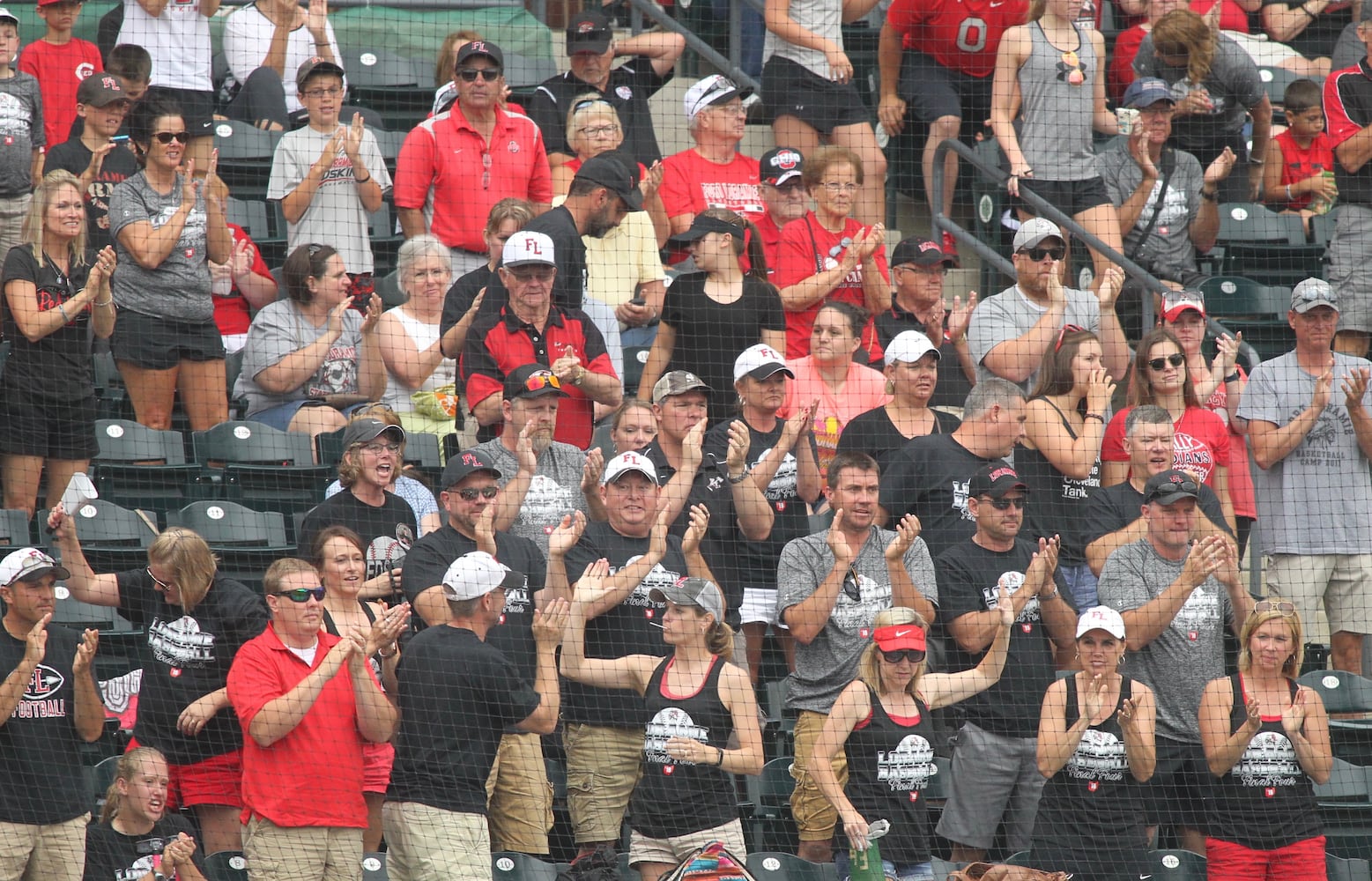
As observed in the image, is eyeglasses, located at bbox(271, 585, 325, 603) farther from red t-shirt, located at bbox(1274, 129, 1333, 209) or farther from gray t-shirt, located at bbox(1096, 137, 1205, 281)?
red t-shirt, located at bbox(1274, 129, 1333, 209)

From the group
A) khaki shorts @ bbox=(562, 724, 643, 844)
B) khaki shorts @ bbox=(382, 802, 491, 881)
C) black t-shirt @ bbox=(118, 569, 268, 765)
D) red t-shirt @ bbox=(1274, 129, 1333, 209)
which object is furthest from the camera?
red t-shirt @ bbox=(1274, 129, 1333, 209)

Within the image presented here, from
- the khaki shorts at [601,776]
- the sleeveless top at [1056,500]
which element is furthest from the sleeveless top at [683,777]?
the sleeveless top at [1056,500]

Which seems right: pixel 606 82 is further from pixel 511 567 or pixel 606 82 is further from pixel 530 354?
pixel 511 567

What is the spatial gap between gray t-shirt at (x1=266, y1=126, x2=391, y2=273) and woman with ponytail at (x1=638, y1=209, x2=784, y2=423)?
1436mm

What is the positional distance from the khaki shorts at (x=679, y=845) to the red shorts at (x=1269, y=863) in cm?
167

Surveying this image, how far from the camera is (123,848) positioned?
6.25m

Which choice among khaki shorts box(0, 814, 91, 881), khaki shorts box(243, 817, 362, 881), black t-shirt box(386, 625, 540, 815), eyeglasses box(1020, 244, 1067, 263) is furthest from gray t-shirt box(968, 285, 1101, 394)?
khaki shorts box(0, 814, 91, 881)

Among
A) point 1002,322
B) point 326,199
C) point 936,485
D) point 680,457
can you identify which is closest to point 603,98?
point 326,199

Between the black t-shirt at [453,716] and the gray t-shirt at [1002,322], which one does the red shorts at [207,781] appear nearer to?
the black t-shirt at [453,716]

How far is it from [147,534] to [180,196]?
1.45m

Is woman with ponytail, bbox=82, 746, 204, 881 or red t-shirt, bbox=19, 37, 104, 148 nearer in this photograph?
woman with ponytail, bbox=82, 746, 204, 881

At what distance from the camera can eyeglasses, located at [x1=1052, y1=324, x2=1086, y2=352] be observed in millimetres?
7549

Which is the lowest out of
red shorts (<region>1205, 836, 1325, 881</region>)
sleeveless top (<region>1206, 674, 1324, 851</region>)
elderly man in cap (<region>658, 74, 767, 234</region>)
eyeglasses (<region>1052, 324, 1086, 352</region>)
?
red shorts (<region>1205, 836, 1325, 881</region>)

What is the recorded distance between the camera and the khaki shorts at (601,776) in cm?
653
